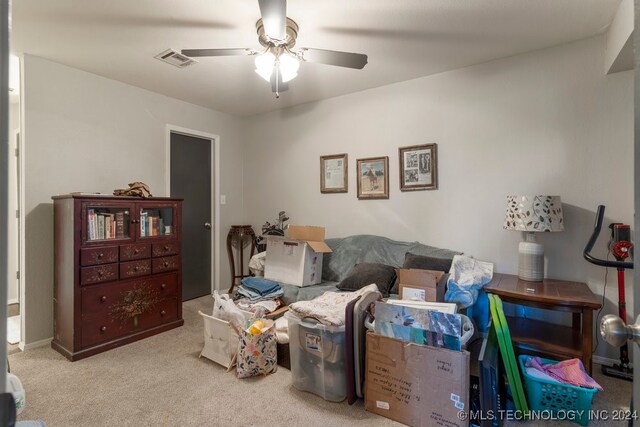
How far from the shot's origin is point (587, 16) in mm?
2131

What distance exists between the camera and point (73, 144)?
9.56 feet

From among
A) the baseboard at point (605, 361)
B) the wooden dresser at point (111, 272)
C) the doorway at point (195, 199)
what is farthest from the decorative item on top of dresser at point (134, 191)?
the baseboard at point (605, 361)

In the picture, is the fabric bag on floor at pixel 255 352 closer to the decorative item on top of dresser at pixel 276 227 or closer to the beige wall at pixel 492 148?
the beige wall at pixel 492 148

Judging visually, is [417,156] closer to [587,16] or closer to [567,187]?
[567,187]

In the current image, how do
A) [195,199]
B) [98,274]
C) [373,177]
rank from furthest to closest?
[195,199] < [373,177] < [98,274]

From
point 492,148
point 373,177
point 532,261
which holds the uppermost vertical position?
point 492,148

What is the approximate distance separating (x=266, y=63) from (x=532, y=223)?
2.17 meters

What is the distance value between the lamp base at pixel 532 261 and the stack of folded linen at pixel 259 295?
2.10 metres

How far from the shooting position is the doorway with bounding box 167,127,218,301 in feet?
12.6

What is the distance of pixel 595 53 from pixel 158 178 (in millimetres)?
4251

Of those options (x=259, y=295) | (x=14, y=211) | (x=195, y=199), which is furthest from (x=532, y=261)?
(x=14, y=211)

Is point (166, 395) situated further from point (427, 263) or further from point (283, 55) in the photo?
point (283, 55)

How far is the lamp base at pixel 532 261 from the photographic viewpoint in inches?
93.4

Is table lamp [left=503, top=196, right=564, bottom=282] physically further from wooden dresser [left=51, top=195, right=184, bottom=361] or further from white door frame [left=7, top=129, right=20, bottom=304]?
white door frame [left=7, top=129, right=20, bottom=304]
